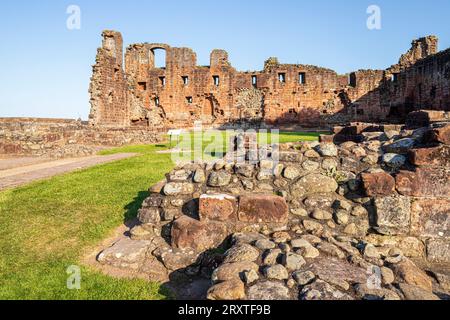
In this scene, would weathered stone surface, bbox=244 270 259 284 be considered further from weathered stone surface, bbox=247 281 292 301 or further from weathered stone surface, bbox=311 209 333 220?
weathered stone surface, bbox=311 209 333 220

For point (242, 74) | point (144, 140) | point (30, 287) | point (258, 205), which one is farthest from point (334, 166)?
point (242, 74)

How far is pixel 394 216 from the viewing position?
411 centimetres

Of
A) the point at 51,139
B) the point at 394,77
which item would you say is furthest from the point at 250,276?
the point at 394,77

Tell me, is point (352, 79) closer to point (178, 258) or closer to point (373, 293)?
point (178, 258)

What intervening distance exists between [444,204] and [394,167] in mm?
748

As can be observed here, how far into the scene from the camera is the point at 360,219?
4.17 m

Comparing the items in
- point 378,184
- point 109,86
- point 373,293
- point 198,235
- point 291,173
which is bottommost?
point 373,293

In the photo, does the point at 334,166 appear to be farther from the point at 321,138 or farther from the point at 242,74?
the point at 242,74

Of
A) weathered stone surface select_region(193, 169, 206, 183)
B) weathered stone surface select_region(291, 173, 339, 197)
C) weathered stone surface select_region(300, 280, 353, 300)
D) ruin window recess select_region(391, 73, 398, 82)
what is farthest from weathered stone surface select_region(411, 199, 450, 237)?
ruin window recess select_region(391, 73, 398, 82)

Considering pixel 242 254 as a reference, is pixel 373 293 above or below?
below

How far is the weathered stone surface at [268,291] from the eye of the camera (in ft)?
8.82

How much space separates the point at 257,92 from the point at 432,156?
2737 cm

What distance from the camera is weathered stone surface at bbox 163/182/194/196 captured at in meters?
4.55

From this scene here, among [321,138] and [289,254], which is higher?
[321,138]
